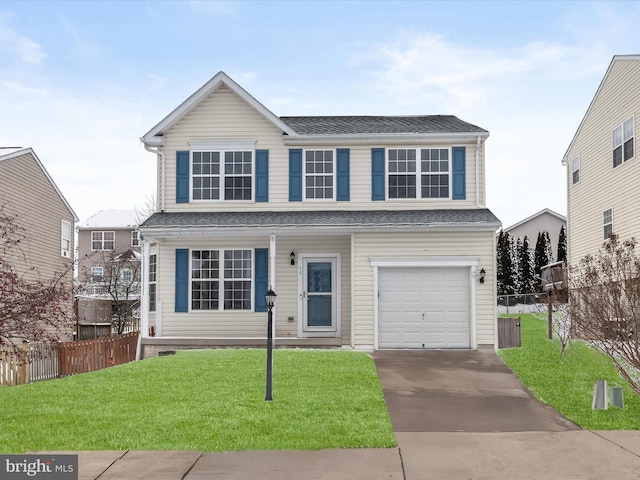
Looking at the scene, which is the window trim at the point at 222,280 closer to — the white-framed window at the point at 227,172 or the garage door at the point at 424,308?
the white-framed window at the point at 227,172

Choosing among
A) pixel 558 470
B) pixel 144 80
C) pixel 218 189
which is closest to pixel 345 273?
pixel 218 189

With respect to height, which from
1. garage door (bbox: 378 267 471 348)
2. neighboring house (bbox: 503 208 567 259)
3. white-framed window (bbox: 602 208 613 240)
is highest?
neighboring house (bbox: 503 208 567 259)

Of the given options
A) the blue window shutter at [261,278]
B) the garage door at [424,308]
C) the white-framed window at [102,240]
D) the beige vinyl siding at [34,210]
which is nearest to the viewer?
the garage door at [424,308]

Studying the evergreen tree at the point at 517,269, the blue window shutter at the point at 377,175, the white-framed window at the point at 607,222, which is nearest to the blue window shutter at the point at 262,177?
the blue window shutter at the point at 377,175

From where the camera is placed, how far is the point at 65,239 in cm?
3155

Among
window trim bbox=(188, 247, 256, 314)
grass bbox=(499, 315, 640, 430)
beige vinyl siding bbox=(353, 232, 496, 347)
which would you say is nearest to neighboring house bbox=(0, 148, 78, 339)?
window trim bbox=(188, 247, 256, 314)

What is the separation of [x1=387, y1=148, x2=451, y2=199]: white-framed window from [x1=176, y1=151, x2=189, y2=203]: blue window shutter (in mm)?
5696

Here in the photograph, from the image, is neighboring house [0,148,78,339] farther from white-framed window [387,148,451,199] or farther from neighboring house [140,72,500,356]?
white-framed window [387,148,451,199]

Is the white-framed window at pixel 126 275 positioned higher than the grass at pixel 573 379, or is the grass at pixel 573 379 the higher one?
the white-framed window at pixel 126 275

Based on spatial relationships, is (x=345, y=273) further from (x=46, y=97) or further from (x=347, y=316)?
(x=46, y=97)

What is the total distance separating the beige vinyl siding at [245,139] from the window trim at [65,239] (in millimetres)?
13482

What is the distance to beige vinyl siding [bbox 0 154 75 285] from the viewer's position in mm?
25906

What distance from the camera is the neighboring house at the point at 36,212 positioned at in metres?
25.9

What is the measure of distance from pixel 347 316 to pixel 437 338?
2595 millimetres
